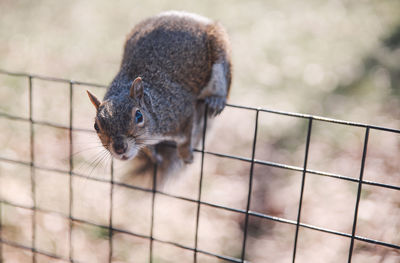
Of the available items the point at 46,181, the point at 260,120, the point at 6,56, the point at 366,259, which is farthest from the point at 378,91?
the point at 6,56

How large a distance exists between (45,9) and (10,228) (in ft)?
12.5

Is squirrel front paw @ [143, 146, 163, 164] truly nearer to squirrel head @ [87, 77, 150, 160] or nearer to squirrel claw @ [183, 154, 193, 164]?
squirrel claw @ [183, 154, 193, 164]

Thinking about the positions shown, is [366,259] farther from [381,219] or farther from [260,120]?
[260,120]

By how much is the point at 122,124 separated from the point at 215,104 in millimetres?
525

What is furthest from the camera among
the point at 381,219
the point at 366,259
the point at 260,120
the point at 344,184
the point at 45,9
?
the point at 45,9

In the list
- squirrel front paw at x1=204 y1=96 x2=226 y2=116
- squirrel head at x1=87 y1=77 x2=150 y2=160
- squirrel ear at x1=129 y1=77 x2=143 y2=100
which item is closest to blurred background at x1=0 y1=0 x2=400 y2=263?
squirrel head at x1=87 y1=77 x2=150 y2=160

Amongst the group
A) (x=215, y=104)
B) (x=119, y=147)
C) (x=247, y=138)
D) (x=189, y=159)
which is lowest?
(x=247, y=138)

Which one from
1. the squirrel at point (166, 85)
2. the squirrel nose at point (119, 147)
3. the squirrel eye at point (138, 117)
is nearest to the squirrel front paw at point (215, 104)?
the squirrel at point (166, 85)

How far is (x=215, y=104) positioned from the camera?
191cm

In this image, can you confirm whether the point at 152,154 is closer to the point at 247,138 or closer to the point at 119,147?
the point at 119,147

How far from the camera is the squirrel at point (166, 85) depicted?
5.05 feet

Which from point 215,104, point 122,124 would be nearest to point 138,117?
point 122,124

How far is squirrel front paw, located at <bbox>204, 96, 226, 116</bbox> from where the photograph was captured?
6.21 ft

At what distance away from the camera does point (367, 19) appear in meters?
4.33
